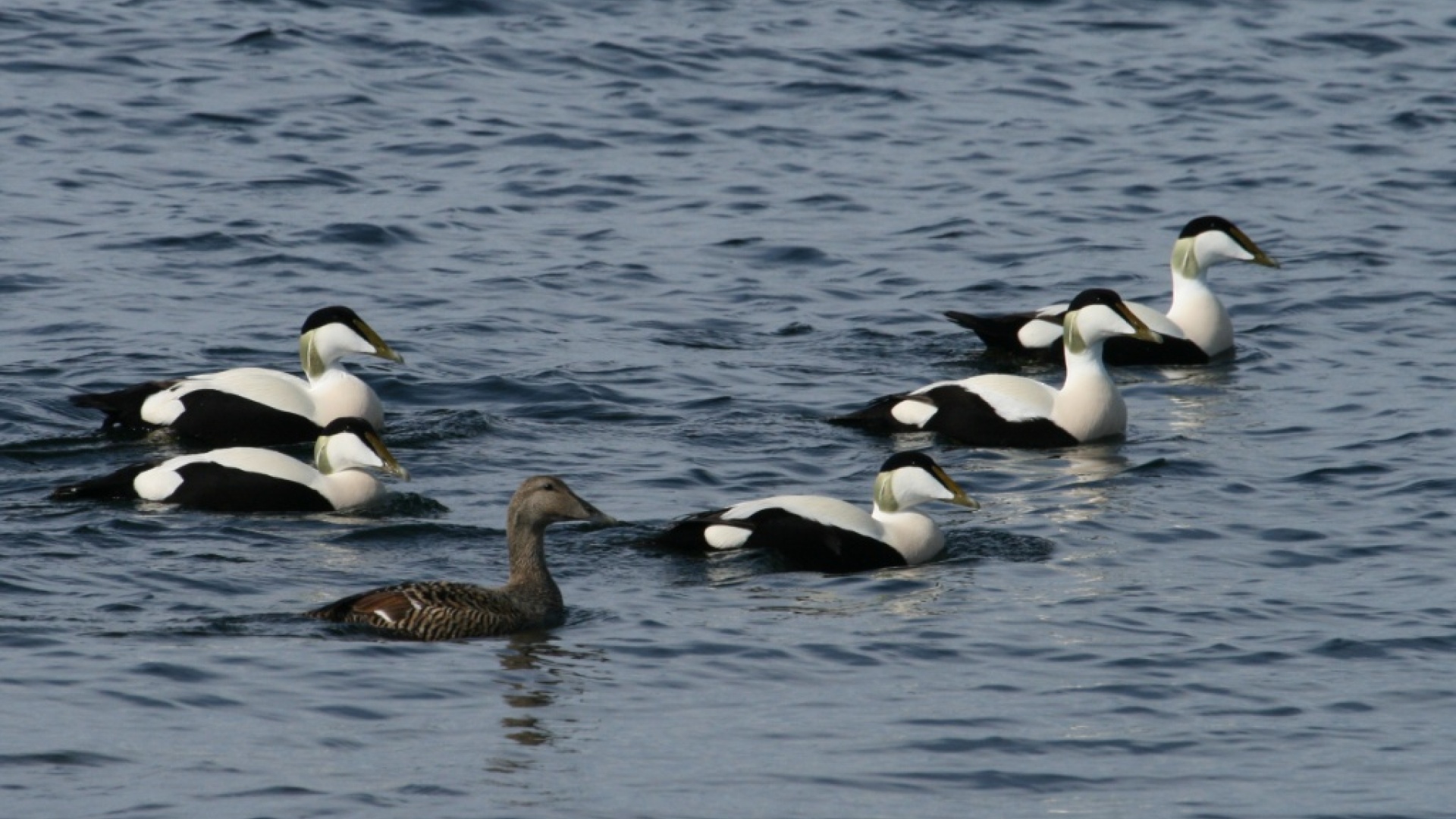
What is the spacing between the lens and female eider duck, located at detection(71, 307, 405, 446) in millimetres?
11195

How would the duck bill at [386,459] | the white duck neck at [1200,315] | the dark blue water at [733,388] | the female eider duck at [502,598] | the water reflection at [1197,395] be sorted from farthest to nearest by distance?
1. the white duck neck at [1200,315]
2. the water reflection at [1197,395]
3. the duck bill at [386,459]
4. the female eider duck at [502,598]
5. the dark blue water at [733,388]

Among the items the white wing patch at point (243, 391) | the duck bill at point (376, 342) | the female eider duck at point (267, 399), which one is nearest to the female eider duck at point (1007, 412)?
the duck bill at point (376, 342)

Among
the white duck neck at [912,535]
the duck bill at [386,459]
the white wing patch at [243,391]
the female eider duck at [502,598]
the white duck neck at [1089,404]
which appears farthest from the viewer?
the white duck neck at [1089,404]

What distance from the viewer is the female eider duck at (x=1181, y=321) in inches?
520

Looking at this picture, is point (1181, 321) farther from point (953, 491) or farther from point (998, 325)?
point (953, 491)

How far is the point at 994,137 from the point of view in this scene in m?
18.2

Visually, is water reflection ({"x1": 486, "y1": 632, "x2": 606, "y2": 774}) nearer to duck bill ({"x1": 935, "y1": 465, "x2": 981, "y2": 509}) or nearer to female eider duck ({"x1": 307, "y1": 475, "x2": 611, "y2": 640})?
female eider duck ({"x1": 307, "y1": 475, "x2": 611, "y2": 640})

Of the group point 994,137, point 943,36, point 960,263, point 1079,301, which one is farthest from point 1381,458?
point 943,36

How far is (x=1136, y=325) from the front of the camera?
40.6 feet

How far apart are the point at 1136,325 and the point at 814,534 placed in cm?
372

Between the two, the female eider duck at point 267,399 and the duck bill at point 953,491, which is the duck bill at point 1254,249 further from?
the female eider duck at point 267,399

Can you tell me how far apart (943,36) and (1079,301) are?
29.8 feet

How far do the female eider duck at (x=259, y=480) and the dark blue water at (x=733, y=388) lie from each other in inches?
5.8

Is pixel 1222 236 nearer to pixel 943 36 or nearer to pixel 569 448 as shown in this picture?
pixel 569 448
